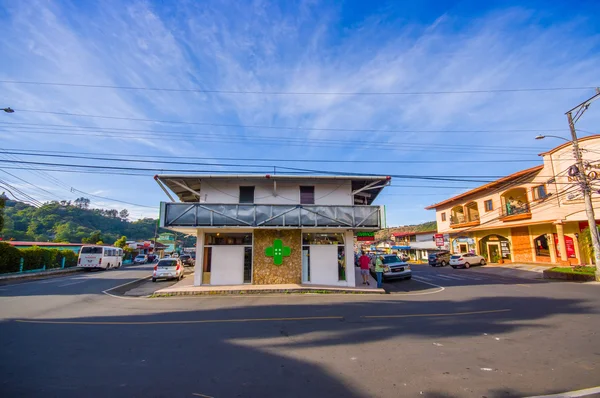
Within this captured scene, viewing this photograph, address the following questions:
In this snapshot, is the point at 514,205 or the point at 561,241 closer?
the point at 561,241

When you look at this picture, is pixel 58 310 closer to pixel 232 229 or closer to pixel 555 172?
pixel 232 229

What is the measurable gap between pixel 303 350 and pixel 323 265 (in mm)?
11177

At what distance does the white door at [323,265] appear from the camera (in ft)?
55.5

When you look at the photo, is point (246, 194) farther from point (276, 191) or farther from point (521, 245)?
point (521, 245)

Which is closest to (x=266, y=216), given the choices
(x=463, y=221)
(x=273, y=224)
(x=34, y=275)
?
(x=273, y=224)

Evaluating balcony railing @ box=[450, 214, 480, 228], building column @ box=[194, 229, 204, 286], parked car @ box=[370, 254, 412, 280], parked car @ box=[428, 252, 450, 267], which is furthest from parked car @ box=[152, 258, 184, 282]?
balcony railing @ box=[450, 214, 480, 228]

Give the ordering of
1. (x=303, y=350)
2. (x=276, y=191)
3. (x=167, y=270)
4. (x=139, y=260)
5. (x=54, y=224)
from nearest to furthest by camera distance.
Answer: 1. (x=303, y=350)
2. (x=276, y=191)
3. (x=167, y=270)
4. (x=139, y=260)
5. (x=54, y=224)

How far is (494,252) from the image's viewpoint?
33531mm

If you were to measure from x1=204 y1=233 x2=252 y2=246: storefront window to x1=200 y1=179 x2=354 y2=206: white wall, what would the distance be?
2.06 meters

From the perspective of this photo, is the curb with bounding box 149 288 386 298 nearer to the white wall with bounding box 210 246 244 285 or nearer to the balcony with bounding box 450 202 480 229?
the white wall with bounding box 210 246 244 285

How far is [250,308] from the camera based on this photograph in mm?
10977

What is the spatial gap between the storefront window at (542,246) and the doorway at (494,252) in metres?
4.53

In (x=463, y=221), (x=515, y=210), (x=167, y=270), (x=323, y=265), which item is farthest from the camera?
(x=463, y=221)

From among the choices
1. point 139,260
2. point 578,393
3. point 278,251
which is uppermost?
point 278,251
